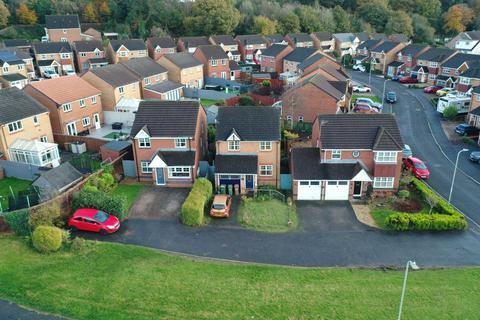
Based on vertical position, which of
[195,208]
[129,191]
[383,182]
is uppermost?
[195,208]

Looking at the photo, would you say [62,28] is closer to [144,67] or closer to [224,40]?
[224,40]

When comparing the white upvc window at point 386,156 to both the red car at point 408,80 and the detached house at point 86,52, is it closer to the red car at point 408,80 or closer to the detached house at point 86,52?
the red car at point 408,80

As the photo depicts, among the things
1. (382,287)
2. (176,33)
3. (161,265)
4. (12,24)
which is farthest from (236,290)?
(12,24)

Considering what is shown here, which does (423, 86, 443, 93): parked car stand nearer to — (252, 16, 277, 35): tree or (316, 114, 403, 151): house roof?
(316, 114, 403, 151): house roof

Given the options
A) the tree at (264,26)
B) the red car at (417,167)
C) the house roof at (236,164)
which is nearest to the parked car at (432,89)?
the red car at (417,167)

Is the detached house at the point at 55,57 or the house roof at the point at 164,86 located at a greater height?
the detached house at the point at 55,57

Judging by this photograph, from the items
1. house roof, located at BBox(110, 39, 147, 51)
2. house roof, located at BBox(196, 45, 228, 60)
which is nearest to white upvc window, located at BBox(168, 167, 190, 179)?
house roof, located at BBox(196, 45, 228, 60)

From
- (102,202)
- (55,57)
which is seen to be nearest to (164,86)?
(102,202)

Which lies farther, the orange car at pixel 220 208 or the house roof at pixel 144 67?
the house roof at pixel 144 67
